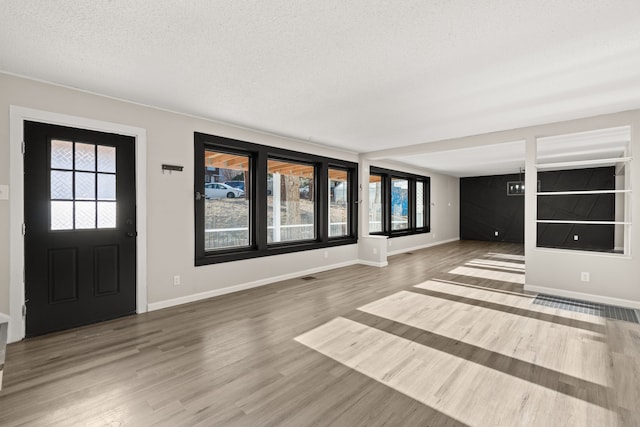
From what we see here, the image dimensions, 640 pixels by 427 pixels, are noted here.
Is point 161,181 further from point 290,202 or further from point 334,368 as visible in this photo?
point 334,368

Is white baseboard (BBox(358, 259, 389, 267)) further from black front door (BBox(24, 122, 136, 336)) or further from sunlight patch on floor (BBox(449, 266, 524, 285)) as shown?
black front door (BBox(24, 122, 136, 336))

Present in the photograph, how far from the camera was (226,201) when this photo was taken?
15.6ft

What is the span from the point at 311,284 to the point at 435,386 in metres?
3.00

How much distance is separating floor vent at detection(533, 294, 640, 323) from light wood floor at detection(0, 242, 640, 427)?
248 millimetres

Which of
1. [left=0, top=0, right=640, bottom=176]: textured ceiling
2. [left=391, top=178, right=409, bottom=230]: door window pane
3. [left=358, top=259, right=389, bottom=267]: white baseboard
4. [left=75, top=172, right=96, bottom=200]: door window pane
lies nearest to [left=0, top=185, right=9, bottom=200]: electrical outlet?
[left=75, top=172, right=96, bottom=200]: door window pane

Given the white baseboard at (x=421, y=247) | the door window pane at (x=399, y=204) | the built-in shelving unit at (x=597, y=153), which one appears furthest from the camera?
the door window pane at (x=399, y=204)

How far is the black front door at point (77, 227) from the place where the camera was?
2.94 meters

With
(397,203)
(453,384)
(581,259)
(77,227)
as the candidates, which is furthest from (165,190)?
(397,203)

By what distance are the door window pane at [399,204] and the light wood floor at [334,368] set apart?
4731mm

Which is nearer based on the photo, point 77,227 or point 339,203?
point 77,227

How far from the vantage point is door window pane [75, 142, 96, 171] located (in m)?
3.21

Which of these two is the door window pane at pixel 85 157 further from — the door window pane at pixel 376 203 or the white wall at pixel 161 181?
the door window pane at pixel 376 203

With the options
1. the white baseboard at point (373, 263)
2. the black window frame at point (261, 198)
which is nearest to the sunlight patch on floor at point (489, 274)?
the white baseboard at point (373, 263)

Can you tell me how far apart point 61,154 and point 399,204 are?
7.58m
